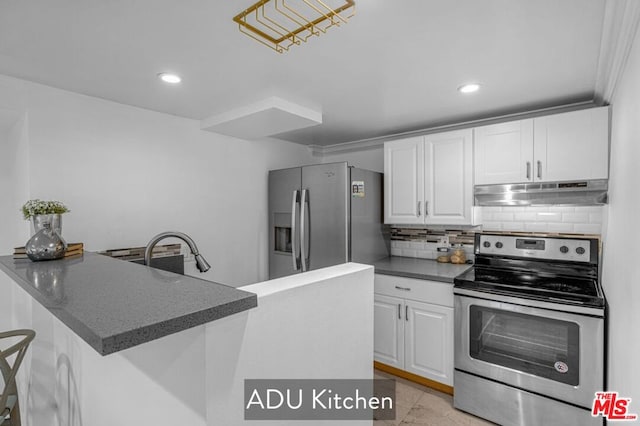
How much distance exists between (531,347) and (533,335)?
0.08m

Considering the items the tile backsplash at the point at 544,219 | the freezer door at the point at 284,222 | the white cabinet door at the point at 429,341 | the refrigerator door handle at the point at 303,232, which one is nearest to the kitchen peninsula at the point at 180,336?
the white cabinet door at the point at 429,341

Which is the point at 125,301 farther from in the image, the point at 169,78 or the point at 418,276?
the point at 418,276

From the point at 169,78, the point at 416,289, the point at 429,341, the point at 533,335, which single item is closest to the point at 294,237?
Answer: the point at 416,289

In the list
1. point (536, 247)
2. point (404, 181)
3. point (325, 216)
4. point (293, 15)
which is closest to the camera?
point (293, 15)

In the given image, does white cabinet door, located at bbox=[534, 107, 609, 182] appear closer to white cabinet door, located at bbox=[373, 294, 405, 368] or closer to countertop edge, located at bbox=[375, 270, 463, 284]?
countertop edge, located at bbox=[375, 270, 463, 284]

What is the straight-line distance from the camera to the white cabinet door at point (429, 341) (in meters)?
2.46

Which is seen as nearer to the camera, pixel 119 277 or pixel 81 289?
pixel 81 289

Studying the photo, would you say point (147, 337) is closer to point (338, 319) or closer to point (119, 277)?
point (119, 277)

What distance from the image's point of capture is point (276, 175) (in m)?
3.46

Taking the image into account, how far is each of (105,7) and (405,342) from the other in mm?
2804

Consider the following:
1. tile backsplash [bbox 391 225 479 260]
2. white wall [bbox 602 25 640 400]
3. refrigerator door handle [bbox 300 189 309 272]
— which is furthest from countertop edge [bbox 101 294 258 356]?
tile backsplash [bbox 391 225 479 260]

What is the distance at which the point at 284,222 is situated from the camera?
11.0ft

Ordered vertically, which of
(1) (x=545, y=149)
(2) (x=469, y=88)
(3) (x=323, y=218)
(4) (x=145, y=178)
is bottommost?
(3) (x=323, y=218)

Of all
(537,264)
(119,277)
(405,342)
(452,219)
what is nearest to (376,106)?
(452,219)
